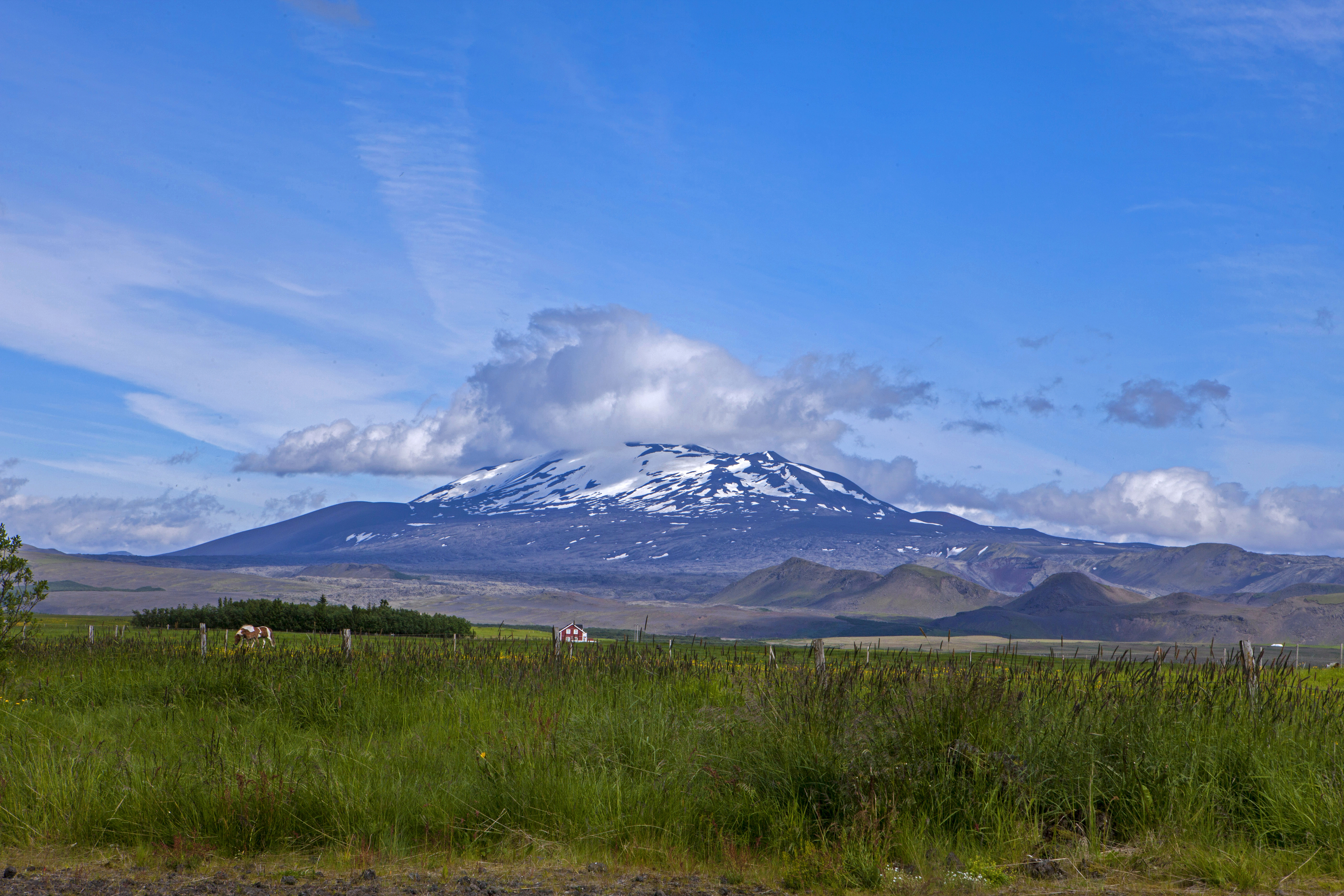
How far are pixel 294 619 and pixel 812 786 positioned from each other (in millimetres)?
69026

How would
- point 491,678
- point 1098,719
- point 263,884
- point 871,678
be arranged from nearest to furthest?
point 263,884
point 1098,719
point 871,678
point 491,678

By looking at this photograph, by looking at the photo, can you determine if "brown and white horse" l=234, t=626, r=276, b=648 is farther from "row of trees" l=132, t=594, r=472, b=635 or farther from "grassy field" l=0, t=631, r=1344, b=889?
"row of trees" l=132, t=594, r=472, b=635

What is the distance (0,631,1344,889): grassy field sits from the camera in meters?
7.05

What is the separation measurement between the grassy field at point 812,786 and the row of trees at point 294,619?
6034 cm

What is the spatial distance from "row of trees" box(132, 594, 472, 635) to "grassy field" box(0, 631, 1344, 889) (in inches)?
2376

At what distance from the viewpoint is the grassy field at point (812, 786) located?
705 centimetres

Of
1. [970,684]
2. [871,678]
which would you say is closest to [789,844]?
[970,684]

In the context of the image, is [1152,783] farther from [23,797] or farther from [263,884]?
[23,797]

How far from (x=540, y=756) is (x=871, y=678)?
3361 millimetres

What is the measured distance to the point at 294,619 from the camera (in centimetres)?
7025

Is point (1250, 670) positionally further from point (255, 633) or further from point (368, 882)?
point (255, 633)

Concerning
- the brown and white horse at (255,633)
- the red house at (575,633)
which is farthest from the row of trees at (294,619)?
the brown and white horse at (255,633)

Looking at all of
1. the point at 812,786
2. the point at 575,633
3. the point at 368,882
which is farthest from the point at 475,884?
the point at 575,633

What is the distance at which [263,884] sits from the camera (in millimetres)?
6508
